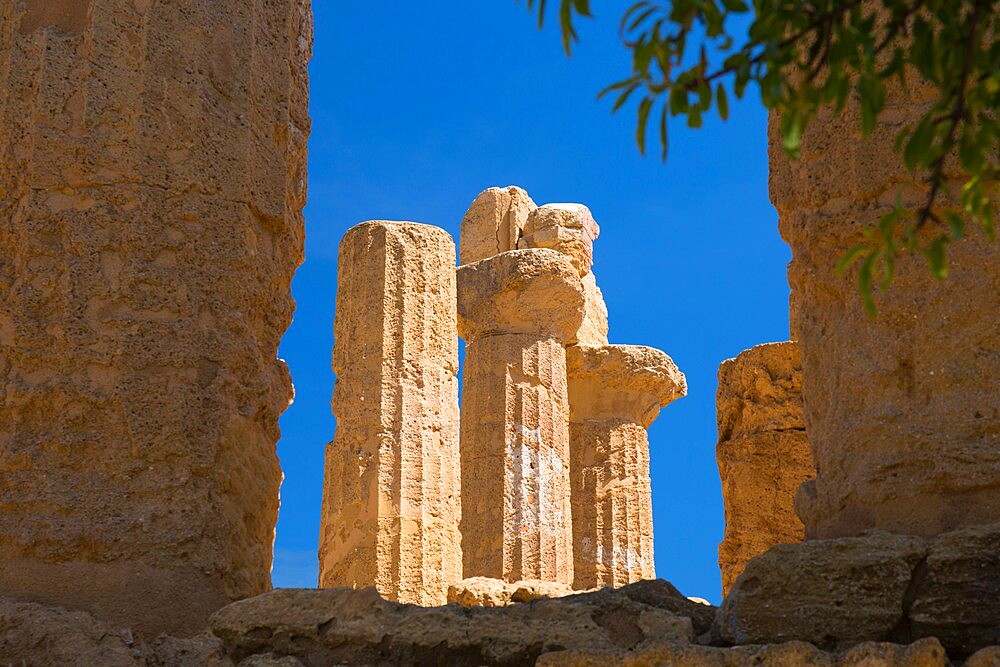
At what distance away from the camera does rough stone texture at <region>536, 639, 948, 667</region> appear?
419 cm

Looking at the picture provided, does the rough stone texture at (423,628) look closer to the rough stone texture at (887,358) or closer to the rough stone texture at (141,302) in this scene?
the rough stone texture at (141,302)

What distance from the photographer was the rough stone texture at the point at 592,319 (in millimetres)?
17834

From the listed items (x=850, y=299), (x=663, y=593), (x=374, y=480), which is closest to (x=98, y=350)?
(x=663, y=593)

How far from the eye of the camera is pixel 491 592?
464 inches

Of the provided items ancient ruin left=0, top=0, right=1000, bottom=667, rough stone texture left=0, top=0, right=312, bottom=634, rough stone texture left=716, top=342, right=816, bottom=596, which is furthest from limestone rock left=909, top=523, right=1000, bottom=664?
rough stone texture left=716, top=342, right=816, bottom=596

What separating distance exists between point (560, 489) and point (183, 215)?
954 centimetres

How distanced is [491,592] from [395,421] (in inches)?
64.5

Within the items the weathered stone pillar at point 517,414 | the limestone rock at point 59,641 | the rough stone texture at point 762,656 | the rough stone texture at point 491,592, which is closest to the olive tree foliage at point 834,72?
the rough stone texture at point 762,656

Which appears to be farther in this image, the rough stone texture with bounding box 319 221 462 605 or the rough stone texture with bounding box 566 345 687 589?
the rough stone texture with bounding box 566 345 687 589

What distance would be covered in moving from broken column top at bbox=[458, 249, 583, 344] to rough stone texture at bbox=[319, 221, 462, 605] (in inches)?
93.7

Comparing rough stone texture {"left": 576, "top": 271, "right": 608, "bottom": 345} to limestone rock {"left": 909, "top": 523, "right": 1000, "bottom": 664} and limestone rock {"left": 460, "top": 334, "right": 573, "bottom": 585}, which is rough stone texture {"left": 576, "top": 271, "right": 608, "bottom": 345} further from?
limestone rock {"left": 909, "top": 523, "right": 1000, "bottom": 664}

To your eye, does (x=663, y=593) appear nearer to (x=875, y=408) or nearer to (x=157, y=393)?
(x=875, y=408)

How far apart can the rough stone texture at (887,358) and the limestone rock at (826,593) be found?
0.48 m

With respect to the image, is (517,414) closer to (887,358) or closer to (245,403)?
(245,403)
